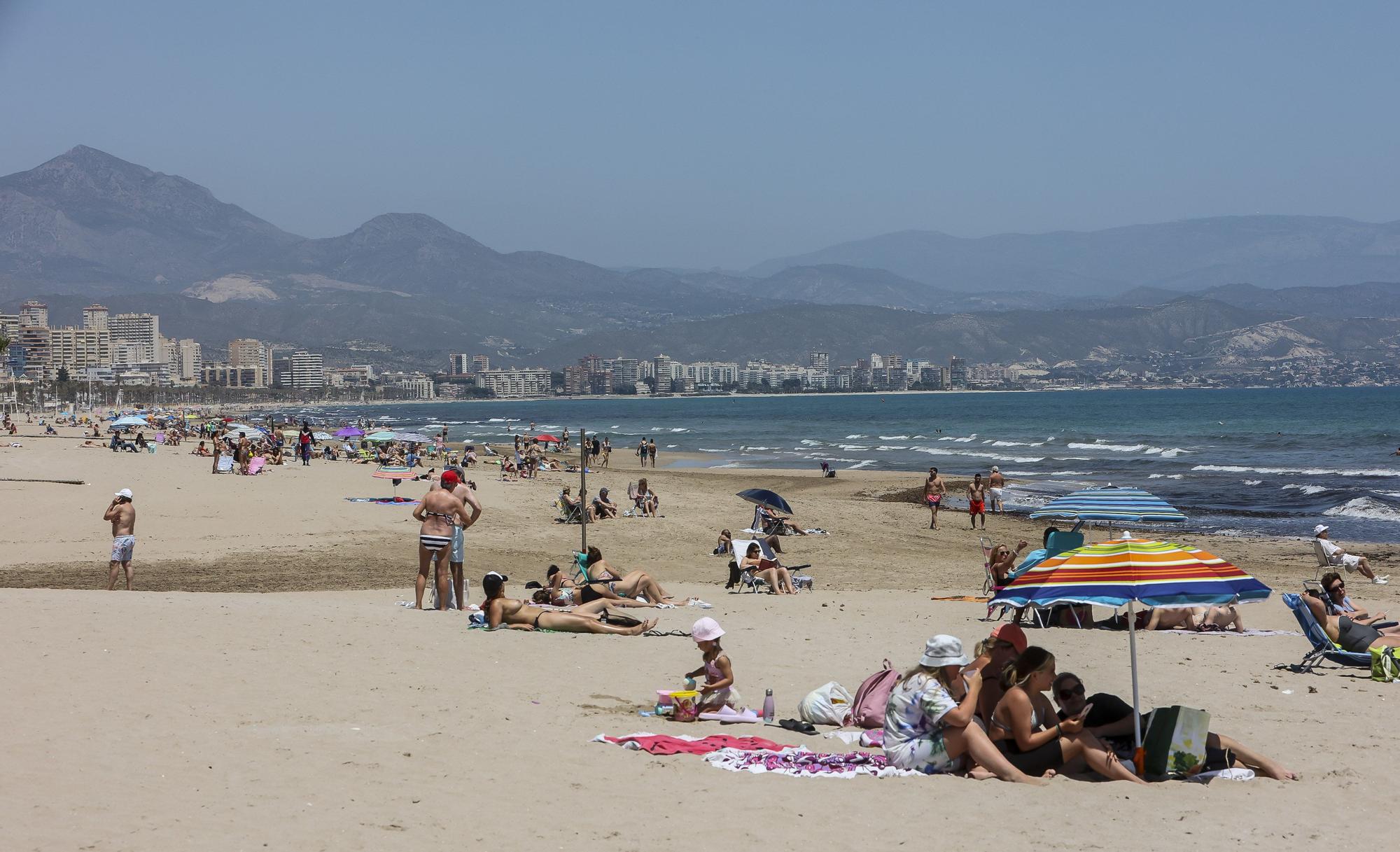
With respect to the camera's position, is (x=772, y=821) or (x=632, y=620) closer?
(x=772, y=821)

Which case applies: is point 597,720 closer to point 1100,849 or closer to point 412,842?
point 412,842

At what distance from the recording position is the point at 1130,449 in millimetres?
49062

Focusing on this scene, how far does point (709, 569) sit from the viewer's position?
15242 millimetres

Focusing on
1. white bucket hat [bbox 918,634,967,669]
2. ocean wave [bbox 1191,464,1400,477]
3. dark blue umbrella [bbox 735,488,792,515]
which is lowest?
ocean wave [bbox 1191,464,1400,477]

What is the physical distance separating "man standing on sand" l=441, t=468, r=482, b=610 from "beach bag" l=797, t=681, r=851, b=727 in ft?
14.3

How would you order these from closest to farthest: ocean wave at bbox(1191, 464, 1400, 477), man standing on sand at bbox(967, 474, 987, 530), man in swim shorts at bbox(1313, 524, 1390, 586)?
1. man in swim shorts at bbox(1313, 524, 1390, 586)
2. man standing on sand at bbox(967, 474, 987, 530)
3. ocean wave at bbox(1191, 464, 1400, 477)

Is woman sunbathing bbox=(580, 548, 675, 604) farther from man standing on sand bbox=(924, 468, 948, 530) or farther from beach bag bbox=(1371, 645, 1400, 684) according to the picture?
man standing on sand bbox=(924, 468, 948, 530)

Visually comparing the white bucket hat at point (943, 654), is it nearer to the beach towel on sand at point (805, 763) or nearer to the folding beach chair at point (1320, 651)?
the beach towel on sand at point (805, 763)

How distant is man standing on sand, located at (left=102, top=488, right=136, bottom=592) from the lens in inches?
452

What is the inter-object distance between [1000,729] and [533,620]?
4.57 m

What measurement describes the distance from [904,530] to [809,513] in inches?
114

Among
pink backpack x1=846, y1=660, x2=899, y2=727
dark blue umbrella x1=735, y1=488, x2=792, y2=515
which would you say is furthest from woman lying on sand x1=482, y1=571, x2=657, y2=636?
dark blue umbrella x1=735, y1=488, x2=792, y2=515

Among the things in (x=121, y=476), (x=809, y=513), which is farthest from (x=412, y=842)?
(x=121, y=476)

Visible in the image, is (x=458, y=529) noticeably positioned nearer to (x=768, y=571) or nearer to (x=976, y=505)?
(x=768, y=571)
